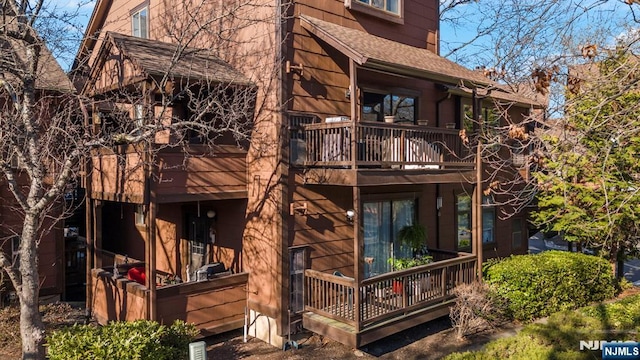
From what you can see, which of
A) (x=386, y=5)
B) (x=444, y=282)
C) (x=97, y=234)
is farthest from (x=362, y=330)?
(x=386, y=5)

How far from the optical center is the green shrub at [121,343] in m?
7.03

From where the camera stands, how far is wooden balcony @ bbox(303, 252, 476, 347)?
8633 millimetres

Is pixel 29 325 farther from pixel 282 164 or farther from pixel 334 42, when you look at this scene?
pixel 334 42

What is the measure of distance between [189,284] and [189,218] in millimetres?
3367

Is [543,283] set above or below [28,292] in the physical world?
below

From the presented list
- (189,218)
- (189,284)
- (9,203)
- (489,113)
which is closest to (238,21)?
(189,218)

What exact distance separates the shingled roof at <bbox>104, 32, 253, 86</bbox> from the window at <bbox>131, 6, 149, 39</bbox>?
4.10m

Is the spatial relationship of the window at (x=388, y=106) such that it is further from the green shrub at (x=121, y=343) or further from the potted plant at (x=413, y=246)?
the green shrub at (x=121, y=343)

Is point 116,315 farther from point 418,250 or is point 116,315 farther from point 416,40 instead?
point 416,40

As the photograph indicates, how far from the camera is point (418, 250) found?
461 inches

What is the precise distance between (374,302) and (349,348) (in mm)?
1150

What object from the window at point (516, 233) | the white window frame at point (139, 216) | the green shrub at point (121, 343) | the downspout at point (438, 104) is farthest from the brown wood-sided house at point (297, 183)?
the window at point (516, 233)

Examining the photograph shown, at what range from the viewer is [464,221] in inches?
571

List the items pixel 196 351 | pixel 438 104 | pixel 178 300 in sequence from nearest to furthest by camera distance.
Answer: pixel 196 351, pixel 178 300, pixel 438 104
